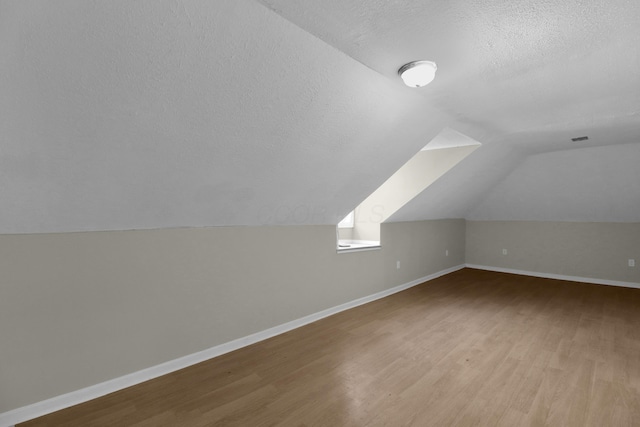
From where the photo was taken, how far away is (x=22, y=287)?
1.93m

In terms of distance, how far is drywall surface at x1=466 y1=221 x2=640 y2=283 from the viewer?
5480mm

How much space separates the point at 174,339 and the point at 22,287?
1.07 meters

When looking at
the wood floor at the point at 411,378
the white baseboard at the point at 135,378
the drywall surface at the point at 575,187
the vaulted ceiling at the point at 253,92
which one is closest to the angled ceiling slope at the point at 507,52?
the vaulted ceiling at the point at 253,92

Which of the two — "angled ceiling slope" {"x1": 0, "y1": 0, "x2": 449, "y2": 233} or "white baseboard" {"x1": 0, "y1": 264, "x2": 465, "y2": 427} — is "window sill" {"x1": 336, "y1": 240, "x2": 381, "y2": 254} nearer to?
"white baseboard" {"x1": 0, "y1": 264, "x2": 465, "y2": 427}

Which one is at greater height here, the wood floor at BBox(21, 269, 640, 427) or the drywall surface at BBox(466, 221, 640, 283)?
the drywall surface at BBox(466, 221, 640, 283)

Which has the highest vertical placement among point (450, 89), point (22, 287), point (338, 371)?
point (450, 89)

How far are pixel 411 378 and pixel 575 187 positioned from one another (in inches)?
184

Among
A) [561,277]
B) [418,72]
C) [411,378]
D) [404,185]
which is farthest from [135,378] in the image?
[561,277]

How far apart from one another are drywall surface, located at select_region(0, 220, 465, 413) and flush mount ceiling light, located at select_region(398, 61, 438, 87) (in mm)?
1905

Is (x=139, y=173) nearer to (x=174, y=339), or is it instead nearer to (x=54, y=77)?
(x=54, y=77)

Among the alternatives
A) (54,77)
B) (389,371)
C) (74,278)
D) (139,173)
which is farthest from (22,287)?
(389,371)

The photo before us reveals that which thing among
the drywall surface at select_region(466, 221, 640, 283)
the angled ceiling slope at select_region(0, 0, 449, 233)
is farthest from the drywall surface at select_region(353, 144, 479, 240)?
the drywall surface at select_region(466, 221, 640, 283)

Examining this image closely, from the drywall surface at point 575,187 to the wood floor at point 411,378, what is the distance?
1967 millimetres

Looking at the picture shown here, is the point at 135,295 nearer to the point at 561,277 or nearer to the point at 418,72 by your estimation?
the point at 418,72
